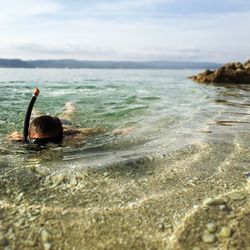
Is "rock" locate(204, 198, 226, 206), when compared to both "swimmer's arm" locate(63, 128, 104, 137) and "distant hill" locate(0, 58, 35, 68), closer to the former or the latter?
"swimmer's arm" locate(63, 128, 104, 137)

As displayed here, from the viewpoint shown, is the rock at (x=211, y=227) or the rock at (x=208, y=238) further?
the rock at (x=211, y=227)

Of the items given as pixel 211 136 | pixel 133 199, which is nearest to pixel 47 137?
pixel 211 136

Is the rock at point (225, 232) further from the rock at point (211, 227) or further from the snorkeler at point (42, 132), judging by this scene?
the snorkeler at point (42, 132)

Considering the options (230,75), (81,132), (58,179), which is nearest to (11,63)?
(230,75)

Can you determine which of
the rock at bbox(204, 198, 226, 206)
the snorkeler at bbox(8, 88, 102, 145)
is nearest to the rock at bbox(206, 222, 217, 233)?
the rock at bbox(204, 198, 226, 206)

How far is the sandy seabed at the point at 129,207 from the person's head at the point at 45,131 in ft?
6.42

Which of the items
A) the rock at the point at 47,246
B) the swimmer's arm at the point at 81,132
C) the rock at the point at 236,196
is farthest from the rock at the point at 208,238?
the swimmer's arm at the point at 81,132

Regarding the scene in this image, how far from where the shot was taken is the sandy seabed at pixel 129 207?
3131 millimetres

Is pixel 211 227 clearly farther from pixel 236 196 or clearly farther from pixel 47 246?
pixel 47 246

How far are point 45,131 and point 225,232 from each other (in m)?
4.48

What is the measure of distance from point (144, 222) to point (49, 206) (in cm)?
96

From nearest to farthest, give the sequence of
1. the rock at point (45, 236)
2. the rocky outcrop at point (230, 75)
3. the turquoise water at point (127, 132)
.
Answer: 1. the rock at point (45, 236)
2. the turquoise water at point (127, 132)
3. the rocky outcrop at point (230, 75)

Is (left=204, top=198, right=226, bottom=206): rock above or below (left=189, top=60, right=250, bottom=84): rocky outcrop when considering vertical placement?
above

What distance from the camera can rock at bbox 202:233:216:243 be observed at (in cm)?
311
